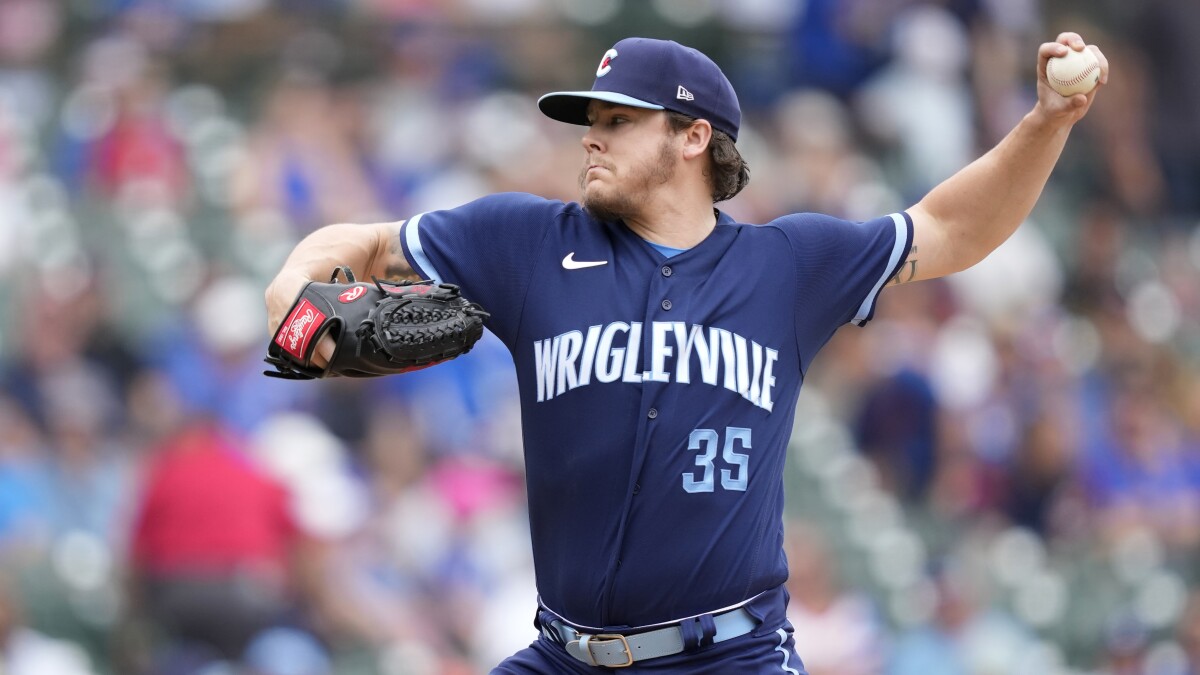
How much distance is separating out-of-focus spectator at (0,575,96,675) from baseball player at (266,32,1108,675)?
148 inches

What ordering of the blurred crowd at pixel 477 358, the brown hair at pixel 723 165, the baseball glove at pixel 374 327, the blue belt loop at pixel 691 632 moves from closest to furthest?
the baseball glove at pixel 374 327 → the blue belt loop at pixel 691 632 → the brown hair at pixel 723 165 → the blurred crowd at pixel 477 358

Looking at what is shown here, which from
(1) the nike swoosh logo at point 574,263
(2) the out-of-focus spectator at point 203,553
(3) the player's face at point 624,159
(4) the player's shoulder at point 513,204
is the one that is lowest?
(2) the out-of-focus spectator at point 203,553

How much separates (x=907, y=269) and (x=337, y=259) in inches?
53.2

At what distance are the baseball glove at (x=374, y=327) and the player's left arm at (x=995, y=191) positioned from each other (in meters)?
1.12

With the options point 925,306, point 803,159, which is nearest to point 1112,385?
point 925,306

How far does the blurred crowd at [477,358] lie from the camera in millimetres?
7504

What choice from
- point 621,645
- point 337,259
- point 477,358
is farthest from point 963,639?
point 337,259

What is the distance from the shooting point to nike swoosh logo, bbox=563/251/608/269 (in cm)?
392

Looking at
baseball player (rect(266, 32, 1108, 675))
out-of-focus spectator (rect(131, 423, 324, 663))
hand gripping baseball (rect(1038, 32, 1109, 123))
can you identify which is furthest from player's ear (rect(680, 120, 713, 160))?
out-of-focus spectator (rect(131, 423, 324, 663))

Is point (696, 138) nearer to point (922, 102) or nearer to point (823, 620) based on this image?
point (823, 620)

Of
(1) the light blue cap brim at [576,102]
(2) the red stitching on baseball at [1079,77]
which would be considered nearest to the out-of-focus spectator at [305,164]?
(1) the light blue cap brim at [576,102]

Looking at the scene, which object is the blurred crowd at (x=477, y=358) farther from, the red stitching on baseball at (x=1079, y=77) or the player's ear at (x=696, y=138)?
the red stitching on baseball at (x=1079, y=77)

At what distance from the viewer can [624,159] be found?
158 inches

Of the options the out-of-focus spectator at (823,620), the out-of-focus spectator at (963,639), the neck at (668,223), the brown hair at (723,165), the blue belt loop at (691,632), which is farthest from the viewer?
the out-of-focus spectator at (963,639)
